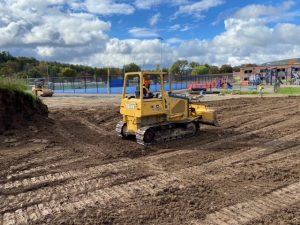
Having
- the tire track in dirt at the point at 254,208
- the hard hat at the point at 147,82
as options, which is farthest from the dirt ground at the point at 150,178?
the hard hat at the point at 147,82

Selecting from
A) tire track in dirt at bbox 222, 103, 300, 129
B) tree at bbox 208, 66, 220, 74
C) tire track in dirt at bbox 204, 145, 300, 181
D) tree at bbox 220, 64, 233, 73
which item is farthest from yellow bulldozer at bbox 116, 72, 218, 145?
tree at bbox 220, 64, 233, 73

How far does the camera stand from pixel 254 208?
5621mm

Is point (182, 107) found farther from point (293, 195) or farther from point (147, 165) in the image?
point (293, 195)

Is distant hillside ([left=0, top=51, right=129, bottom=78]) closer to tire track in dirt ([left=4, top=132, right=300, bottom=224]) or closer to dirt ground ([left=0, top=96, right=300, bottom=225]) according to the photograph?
dirt ground ([left=0, top=96, right=300, bottom=225])

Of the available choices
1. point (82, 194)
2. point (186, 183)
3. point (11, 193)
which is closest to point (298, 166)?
point (186, 183)

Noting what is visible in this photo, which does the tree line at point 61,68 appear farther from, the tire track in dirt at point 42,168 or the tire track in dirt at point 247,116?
the tire track in dirt at point 42,168

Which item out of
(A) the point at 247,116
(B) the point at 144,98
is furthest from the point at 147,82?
(A) the point at 247,116

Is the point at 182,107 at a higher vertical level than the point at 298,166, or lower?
higher

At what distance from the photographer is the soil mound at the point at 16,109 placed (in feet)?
41.6

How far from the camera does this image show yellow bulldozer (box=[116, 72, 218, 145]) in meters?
10.4

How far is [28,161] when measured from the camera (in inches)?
348

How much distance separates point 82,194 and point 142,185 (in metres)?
1.17

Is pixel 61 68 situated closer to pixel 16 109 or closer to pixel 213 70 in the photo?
pixel 213 70

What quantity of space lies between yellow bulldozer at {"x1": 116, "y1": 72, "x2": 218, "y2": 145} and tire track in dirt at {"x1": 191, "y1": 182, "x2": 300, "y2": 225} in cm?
484
